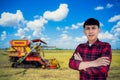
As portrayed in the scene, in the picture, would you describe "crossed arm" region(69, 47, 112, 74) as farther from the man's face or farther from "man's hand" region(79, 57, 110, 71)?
the man's face

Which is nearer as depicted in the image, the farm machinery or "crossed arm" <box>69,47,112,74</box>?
"crossed arm" <box>69,47,112,74</box>

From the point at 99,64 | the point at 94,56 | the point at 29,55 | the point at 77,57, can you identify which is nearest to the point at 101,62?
the point at 99,64

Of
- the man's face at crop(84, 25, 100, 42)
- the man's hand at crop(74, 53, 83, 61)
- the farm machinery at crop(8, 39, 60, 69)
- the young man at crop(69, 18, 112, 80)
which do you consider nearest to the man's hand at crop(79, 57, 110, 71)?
the young man at crop(69, 18, 112, 80)

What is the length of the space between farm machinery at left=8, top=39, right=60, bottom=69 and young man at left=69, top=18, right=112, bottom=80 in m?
14.8

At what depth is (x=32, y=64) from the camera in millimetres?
18969

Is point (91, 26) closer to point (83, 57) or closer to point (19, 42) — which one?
point (83, 57)

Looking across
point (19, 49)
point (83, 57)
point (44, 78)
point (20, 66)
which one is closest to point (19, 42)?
point (19, 49)

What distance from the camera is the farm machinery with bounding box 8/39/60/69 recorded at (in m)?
18.3

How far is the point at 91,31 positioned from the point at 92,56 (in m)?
0.39

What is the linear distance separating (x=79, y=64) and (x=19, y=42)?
58.1ft

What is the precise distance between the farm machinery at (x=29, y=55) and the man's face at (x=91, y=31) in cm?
1482

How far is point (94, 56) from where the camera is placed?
3.23 meters

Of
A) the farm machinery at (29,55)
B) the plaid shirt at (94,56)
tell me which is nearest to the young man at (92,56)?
the plaid shirt at (94,56)

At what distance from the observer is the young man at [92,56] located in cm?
312
